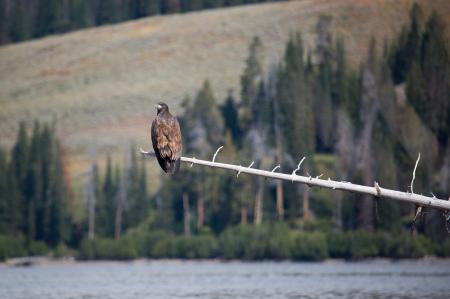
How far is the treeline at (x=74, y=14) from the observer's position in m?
189

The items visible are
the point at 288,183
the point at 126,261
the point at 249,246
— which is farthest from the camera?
the point at 288,183

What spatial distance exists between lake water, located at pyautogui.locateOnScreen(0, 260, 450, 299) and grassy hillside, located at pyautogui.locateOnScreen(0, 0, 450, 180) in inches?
1990

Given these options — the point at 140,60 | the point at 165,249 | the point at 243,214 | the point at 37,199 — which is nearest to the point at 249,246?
the point at 165,249

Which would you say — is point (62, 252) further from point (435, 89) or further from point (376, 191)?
point (376, 191)

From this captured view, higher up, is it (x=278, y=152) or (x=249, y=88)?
(x=249, y=88)

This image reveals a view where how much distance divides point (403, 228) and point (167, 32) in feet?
301

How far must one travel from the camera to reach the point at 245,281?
53.2m

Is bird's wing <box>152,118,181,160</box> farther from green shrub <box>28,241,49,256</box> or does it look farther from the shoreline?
green shrub <box>28,241,49,256</box>

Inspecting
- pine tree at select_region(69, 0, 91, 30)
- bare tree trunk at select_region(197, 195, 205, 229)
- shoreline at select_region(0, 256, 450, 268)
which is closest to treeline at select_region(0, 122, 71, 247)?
shoreline at select_region(0, 256, 450, 268)

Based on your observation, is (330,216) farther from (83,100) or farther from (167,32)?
(167,32)

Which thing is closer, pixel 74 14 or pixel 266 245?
pixel 266 245

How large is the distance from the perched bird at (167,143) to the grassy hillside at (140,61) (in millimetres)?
96469

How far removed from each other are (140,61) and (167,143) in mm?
138931

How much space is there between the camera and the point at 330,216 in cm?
8856
